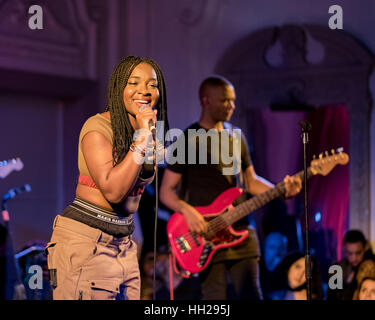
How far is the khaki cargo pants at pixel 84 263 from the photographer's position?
2775 millimetres

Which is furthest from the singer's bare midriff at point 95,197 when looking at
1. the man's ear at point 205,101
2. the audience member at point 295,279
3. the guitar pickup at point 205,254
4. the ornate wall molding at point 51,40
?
the ornate wall molding at point 51,40

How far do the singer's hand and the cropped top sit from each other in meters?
0.16

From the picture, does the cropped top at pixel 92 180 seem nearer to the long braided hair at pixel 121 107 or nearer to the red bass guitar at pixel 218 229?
the long braided hair at pixel 121 107

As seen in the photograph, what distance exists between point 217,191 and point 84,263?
236cm

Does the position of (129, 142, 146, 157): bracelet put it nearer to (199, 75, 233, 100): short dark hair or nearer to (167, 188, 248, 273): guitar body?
(167, 188, 248, 273): guitar body

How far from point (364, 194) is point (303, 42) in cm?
174

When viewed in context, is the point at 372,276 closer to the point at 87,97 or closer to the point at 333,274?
the point at 333,274

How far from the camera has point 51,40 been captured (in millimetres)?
7328

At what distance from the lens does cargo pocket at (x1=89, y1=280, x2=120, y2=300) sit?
2773 millimetres

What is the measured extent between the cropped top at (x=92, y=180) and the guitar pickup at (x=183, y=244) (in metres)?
2.21

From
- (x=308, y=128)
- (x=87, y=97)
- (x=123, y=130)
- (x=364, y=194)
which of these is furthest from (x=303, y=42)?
(x=123, y=130)

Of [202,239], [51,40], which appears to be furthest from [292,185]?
[51,40]

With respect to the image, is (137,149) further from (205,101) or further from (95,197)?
(205,101)
